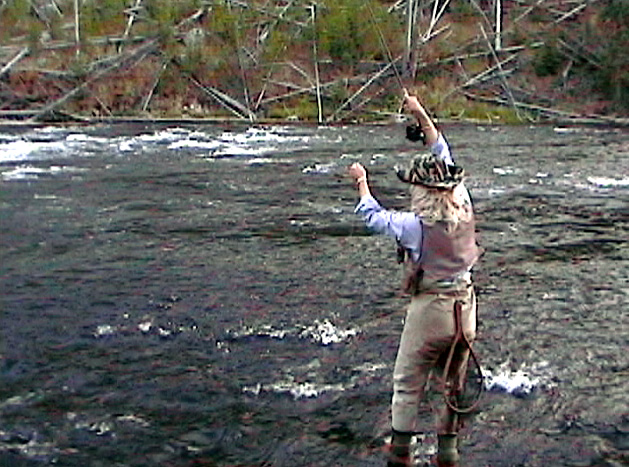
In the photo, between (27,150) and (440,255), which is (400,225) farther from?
(27,150)

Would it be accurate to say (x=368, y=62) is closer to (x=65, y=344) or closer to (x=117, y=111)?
(x=117, y=111)

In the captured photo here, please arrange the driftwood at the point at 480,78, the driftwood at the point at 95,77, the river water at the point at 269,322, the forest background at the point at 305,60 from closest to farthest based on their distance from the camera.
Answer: the river water at the point at 269,322, the driftwood at the point at 95,77, the forest background at the point at 305,60, the driftwood at the point at 480,78

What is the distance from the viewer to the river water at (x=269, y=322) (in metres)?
6.65

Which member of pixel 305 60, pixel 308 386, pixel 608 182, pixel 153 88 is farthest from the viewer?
pixel 305 60

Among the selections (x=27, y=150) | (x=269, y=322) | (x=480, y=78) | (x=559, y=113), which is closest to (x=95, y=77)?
(x=27, y=150)

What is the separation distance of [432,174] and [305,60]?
34.2m

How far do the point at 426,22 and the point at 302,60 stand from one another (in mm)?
5862

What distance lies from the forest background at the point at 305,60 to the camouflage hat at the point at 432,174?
2909 centimetres

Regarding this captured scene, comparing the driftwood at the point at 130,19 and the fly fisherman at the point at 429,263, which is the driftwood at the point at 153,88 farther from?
the fly fisherman at the point at 429,263

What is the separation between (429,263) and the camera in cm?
548

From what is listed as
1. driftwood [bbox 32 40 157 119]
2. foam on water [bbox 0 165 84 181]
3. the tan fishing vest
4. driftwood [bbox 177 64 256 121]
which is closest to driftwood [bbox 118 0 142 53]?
driftwood [bbox 32 40 157 119]

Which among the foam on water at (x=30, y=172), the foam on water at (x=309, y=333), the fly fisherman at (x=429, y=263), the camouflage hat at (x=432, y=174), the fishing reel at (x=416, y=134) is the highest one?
the fishing reel at (x=416, y=134)

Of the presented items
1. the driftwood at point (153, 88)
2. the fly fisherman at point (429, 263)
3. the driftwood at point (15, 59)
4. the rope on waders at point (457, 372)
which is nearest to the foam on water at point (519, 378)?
the rope on waders at point (457, 372)

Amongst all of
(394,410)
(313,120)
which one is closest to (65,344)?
(394,410)
